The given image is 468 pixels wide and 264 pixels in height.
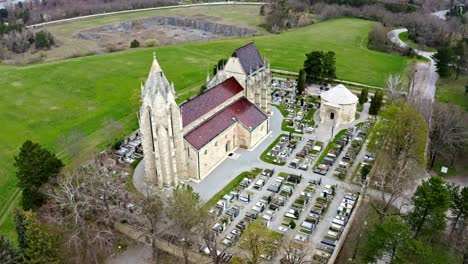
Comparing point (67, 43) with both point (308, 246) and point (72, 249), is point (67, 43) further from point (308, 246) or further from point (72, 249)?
point (308, 246)

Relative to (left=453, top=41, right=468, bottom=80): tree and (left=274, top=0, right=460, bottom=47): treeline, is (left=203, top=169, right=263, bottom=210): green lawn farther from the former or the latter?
(left=274, top=0, right=460, bottom=47): treeline

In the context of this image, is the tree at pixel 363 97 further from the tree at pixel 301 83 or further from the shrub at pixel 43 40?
the shrub at pixel 43 40

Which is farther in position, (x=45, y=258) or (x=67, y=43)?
(x=67, y=43)

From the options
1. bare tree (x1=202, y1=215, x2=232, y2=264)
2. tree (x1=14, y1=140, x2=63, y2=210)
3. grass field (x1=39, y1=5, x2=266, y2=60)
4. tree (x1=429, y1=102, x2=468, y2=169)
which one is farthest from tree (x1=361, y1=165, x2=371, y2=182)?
grass field (x1=39, y1=5, x2=266, y2=60)

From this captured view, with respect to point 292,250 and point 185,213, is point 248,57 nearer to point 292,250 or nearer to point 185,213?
point 185,213

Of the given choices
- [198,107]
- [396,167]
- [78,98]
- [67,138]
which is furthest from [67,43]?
[396,167]

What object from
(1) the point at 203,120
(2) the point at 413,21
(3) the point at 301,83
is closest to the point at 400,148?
(1) the point at 203,120

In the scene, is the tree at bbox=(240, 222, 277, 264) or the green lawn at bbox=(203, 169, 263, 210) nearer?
the tree at bbox=(240, 222, 277, 264)
